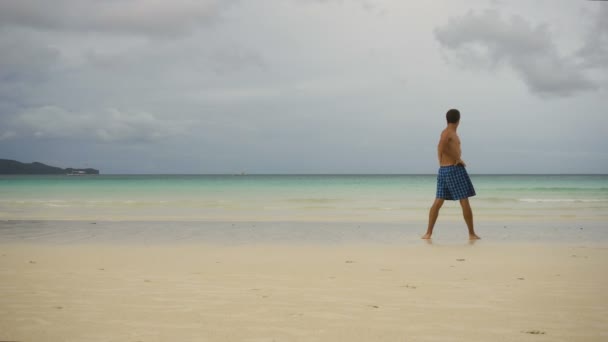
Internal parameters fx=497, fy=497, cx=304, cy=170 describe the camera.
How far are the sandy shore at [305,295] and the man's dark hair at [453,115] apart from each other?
2.04 meters

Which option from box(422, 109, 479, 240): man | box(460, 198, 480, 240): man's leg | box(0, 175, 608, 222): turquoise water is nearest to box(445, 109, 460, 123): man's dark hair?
box(422, 109, 479, 240): man

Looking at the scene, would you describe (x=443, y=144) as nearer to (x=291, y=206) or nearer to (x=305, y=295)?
(x=305, y=295)

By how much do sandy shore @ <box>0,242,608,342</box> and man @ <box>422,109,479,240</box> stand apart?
1.15 m

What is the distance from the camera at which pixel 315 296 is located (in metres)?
3.70

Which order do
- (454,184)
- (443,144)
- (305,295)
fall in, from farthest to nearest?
(443,144) → (454,184) → (305,295)

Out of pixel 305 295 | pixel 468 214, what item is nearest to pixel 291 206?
pixel 468 214

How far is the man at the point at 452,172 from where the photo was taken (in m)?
6.94

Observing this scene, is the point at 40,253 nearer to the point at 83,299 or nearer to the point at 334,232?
the point at 83,299

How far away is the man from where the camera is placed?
6943mm

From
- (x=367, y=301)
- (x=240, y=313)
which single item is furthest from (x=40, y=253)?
(x=367, y=301)

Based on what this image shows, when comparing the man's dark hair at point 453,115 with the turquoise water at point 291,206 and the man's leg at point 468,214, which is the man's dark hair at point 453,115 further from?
the turquoise water at point 291,206

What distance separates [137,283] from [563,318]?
126 inches

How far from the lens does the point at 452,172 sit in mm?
7023

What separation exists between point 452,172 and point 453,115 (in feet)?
2.68
